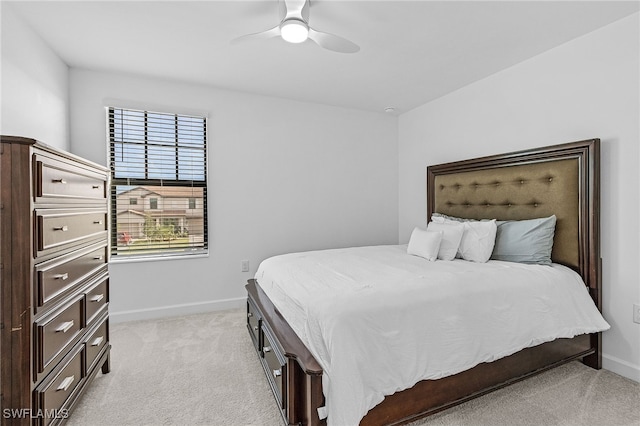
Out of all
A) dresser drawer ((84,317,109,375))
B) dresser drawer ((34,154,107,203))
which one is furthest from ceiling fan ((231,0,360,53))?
dresser drawer ((84,317,109,375))

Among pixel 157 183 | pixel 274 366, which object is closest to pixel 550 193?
pixel 274 366

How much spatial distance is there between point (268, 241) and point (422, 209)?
1.98 metres

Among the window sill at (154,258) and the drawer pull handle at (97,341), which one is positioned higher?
the window sill at (154,258)

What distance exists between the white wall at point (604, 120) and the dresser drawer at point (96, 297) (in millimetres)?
3447

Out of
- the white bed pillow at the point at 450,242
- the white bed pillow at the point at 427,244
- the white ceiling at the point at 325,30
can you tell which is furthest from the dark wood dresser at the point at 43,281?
the white bed pillow at the point at 450,242

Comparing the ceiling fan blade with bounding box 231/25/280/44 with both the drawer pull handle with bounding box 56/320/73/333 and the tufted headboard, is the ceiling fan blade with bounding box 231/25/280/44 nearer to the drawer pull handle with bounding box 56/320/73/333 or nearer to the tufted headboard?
the drawer pull handle with bounding box 56/320/73/333

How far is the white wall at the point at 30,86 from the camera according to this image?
2020 mm

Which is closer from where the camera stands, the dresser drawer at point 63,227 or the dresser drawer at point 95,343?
the dresser drawer at point 63,227

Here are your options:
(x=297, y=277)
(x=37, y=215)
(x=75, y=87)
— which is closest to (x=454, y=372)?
(x=297, y=277)

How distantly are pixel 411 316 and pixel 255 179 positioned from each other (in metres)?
2.58

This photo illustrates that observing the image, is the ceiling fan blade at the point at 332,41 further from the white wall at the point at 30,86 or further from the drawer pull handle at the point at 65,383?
the drawer pull handle at the point at 65,383

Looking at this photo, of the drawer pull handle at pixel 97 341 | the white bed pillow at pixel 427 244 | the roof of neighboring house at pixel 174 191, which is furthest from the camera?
the roof of neighboring house at pixel 174 191

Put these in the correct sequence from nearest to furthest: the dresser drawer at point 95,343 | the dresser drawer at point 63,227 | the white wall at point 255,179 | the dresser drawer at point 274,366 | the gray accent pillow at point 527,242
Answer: the dresser drawer at point 63,227
the dresser drawer at point 274,366
the dresser drawer at point 95,343
the gray accent pillow at point 527,242
the white wall at point 255,179

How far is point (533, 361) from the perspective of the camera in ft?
6.55
